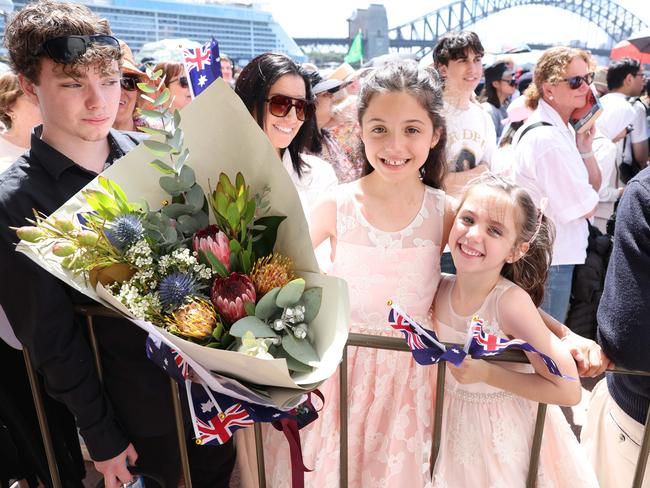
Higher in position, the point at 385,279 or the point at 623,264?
the point at 623,264

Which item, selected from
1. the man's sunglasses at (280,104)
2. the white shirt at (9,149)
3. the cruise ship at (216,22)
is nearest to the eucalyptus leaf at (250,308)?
the man's sunglasses at (280,104)

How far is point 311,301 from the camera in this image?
115cm

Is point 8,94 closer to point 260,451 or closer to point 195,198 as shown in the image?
point 195,198

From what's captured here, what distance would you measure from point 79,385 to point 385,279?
994 millimetres

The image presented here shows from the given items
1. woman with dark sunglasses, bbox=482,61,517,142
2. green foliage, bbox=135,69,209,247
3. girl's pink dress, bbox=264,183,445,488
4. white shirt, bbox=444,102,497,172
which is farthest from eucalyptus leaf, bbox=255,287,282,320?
woman with dark sunglasses, bbox=482,61,517,142

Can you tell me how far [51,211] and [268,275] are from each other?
2.46 feet

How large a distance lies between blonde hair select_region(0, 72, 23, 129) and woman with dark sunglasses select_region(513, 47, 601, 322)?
8.90ft

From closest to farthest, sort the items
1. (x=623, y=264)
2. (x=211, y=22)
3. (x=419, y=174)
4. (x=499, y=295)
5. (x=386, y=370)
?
1. (x=623, y=264)
2. (x=499, y=295)
3. (x=386, y=370)
4. (x=419, y=174)
5. (x=211, y=22)

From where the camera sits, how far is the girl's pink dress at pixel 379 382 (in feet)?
5.41

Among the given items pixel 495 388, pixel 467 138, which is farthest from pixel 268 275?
pixel 467 138

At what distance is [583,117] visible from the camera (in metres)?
3.17

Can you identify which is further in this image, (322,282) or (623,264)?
(623,264)

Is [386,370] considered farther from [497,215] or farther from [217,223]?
[217,223]

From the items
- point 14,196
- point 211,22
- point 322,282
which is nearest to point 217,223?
point 322,282
